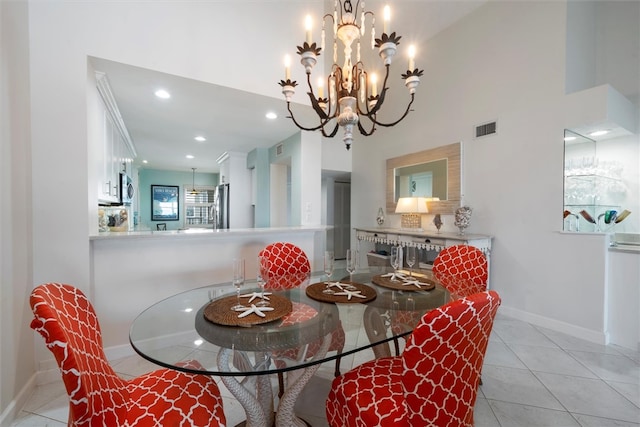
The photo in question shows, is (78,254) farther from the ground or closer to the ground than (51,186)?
closer to the ground

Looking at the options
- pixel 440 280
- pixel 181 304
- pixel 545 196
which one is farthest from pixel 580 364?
pixel 181 304

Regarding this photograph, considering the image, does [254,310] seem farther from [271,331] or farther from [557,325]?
[557,325]

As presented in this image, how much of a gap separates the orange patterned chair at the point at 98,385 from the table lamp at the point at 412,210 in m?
3.44

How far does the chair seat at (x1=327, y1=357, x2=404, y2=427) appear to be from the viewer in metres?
1.00

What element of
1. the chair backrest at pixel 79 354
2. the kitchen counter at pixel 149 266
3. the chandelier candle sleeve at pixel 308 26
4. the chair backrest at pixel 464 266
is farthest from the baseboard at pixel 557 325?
the chair backrest at pixel 79 354

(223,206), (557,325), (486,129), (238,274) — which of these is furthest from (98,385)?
(223,206)

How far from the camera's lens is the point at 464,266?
2.15m

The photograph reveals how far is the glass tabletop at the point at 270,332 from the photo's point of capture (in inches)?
40.8

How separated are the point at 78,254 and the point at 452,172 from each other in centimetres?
405

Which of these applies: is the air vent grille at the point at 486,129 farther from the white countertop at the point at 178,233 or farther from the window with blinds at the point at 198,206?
the window with blinds at the point at 198,206

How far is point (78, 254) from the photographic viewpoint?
1990 mm

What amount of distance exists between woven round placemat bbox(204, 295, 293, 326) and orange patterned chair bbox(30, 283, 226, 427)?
253 millimetres

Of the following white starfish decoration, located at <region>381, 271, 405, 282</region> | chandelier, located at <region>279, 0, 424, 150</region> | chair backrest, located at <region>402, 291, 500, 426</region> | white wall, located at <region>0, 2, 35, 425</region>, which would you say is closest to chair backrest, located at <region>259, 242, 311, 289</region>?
white starfish decoration, located at <region>381, 271, 405, 282</region>

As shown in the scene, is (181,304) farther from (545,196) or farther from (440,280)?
(545,196)
